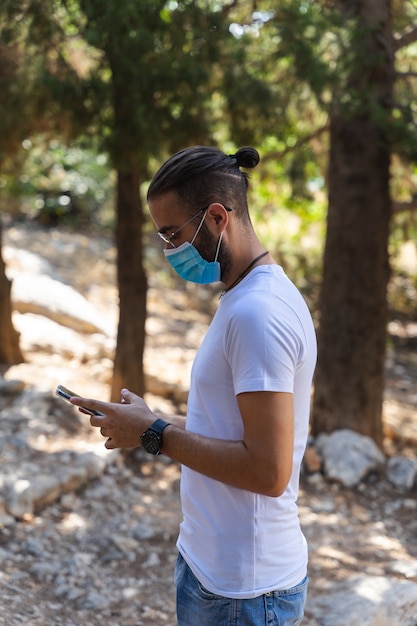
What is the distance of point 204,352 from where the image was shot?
5.52 ft

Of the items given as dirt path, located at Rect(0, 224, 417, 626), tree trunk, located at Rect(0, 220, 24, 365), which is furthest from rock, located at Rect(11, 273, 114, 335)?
tree trunk, located at Rect(0, 220, 24, 365)

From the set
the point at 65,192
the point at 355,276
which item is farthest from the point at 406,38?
the point at 65,192

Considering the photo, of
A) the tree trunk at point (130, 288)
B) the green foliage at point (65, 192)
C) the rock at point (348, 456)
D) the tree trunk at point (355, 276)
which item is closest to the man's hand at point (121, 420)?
the tree trunk at point (130, 288)

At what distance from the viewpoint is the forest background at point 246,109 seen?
4973mm

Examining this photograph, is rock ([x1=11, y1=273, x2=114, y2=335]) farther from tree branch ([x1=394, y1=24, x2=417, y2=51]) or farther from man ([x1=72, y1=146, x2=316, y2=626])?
man ([x1=72, y1=146, x2=316, y2=626])

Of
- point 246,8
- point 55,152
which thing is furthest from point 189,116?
point 55,152

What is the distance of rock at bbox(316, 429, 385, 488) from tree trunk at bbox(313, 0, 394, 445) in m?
0.11

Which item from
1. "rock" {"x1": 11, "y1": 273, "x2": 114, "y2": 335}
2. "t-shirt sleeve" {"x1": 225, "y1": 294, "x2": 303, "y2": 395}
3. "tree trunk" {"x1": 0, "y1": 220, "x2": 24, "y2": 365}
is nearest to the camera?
"t-shirt sleeve" {"x1": 225, "y1": 294, "x2": 303, "y2": 395}

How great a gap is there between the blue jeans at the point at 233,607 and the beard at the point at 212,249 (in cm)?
75

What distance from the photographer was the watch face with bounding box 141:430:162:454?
5.57ft

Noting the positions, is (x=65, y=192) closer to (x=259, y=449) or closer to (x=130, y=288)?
(x=130, y=288)

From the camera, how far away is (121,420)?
174 cm

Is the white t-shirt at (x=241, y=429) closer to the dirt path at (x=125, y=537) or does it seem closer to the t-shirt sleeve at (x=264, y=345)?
the t-shirt sleeve at (x=264, y=345)

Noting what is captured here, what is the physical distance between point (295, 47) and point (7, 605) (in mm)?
4122
